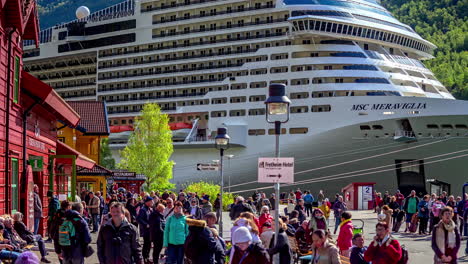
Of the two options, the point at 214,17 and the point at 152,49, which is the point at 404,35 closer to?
the point at 214,17

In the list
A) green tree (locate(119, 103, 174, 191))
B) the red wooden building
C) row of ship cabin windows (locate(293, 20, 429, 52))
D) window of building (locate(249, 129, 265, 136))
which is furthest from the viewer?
green tree (locate(119, 103, 174, 191))

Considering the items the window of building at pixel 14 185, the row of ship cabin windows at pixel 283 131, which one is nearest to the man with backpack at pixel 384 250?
the window of building at pixel 14 185

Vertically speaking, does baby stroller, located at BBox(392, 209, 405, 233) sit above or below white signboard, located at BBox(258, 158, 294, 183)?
below

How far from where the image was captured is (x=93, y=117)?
140 feet

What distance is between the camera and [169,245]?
1441cm

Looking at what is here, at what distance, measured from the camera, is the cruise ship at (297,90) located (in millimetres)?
49969

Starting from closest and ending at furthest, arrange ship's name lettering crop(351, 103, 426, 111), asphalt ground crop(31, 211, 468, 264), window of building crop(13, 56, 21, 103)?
window of building crop(13, 56, 21, 103) → asphalt ground crop(31, 211, 468, 264) → ship's name lettering crop(351, 103, 426, 111)

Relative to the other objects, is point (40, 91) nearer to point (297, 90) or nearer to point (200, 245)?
point (200, 245)

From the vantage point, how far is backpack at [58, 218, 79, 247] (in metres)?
12.0

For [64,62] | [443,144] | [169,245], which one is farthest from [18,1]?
[64,62]

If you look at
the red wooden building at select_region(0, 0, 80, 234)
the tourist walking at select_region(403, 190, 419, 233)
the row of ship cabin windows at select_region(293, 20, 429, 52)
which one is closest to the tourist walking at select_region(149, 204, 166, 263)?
the red wooden building at select_region(0, 0, 80, 234)

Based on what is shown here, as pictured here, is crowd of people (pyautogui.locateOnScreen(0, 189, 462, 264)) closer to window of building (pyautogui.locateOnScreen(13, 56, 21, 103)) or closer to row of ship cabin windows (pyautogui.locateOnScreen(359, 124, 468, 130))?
window of building (pyautogui.locateOnScreen(13, 56, 21, 103))

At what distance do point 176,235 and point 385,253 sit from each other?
14.8 feet

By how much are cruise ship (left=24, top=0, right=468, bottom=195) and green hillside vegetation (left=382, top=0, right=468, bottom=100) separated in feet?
243
